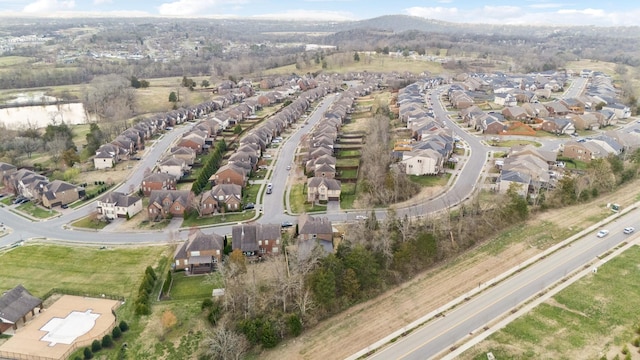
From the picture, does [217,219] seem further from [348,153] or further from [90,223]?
[348,153]

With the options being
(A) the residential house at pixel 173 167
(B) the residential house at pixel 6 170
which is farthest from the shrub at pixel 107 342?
(B) the residential house at pixel 6 170

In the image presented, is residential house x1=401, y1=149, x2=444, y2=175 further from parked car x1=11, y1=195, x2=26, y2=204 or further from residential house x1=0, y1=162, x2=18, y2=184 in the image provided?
residential house x1=0, y1=162, x2=18, y2=184

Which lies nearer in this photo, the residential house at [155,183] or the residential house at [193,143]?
the residential house at [155,183]

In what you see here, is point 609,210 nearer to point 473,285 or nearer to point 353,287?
point 473,285

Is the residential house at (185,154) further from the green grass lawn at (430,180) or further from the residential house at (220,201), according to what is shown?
the green grass lawn at (430,180)

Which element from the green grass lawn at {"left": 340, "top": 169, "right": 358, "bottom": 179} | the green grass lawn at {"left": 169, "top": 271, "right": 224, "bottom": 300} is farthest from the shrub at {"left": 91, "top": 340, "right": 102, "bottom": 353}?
the green grass lawn at {"left": 340, "top": 169, "right": 358, "bottom": 179}

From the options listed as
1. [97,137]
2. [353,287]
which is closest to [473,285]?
[353,287]

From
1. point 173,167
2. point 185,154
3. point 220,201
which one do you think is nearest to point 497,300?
point 220,201
